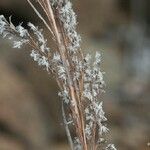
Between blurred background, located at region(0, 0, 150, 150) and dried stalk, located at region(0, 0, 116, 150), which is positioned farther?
blurred background, located at region(0, 0, 150, 150)

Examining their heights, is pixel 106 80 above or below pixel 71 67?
above

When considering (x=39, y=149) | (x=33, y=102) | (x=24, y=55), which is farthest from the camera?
(x=24, y=55)

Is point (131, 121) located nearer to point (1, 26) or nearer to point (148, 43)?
point (148, 43)

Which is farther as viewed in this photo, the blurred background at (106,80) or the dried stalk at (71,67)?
the blurred background at (106,80)

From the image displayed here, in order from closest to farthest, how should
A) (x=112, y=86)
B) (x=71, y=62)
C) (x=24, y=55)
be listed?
(x=71, y=62) < (x=24, y=55) < (x=112, y=86)

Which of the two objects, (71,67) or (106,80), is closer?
(71,67)

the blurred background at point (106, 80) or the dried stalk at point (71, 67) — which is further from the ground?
the blurred background at point (106, 80)

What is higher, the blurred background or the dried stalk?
the blurred background

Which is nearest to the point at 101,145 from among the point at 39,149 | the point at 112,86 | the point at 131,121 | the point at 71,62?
the point at 71,62
